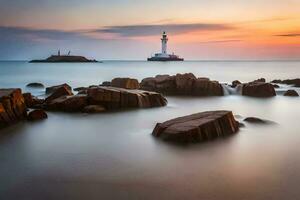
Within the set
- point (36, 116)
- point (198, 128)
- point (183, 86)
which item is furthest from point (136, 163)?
point (183, 86)

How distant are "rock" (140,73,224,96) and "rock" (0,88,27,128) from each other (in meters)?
11.4

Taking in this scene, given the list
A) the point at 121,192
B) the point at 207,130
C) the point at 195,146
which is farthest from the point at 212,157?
the point at 121,192

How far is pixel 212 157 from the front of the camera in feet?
34.5

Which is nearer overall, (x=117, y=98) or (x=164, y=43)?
(x=117, y=98)

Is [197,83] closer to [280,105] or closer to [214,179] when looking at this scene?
[280,105]

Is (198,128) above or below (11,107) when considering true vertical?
above

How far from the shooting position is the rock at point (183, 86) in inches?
1058

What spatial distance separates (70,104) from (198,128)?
870 centimetres

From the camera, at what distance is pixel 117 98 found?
19.3 m

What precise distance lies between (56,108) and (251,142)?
9830 mm

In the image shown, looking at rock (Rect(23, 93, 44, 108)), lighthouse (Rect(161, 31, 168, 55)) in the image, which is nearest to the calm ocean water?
rock (Rect(23, 93, 44, 108))

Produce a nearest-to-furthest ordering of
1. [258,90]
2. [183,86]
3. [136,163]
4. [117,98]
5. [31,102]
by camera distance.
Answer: [136,163] < [117,98] < [31,102] < [258,90] < [183,86]

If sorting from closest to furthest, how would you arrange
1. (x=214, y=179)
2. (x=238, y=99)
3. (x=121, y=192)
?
(x=121, y=192)
(x=214, y=179)
(x=238, y=99)

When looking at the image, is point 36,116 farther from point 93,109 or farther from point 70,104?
point 93,109
